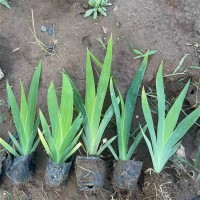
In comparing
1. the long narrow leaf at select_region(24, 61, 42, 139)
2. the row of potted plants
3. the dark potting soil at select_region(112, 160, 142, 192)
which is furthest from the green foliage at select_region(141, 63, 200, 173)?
the long narrow leaf at select_region(24, 61, 42, 139)

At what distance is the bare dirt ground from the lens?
111 inches

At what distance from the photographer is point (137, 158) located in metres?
2.73

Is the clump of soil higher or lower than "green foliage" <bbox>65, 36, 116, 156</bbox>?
lower

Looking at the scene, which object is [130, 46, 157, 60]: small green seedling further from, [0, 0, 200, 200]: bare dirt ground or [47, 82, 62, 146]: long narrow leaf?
[47, 82, 62, 146]: long narrow leaf

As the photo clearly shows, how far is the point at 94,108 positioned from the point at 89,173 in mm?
355

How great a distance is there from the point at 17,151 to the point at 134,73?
838 mm

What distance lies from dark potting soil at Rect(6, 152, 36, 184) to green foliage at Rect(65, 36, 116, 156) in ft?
1.11

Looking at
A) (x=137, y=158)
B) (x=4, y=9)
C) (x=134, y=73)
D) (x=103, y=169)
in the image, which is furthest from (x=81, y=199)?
(x=4, y=9)

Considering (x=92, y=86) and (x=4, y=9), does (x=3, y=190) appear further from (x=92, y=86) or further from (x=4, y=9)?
(x=4, y=9)

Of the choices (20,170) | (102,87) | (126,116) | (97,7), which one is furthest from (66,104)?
(97,7)

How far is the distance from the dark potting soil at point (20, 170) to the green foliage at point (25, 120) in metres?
0.04

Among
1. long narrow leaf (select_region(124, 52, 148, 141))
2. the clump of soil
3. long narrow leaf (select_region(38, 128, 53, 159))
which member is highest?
long narrow leaf (select_region(124, 52, 148, 141))

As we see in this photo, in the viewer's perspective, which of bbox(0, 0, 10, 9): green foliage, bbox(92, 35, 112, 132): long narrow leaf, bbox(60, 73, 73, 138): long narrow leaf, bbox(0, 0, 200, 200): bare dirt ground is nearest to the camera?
bbox(60, 73, 73, 138): long narrow leaf

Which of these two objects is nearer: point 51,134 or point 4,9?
point 51,134
